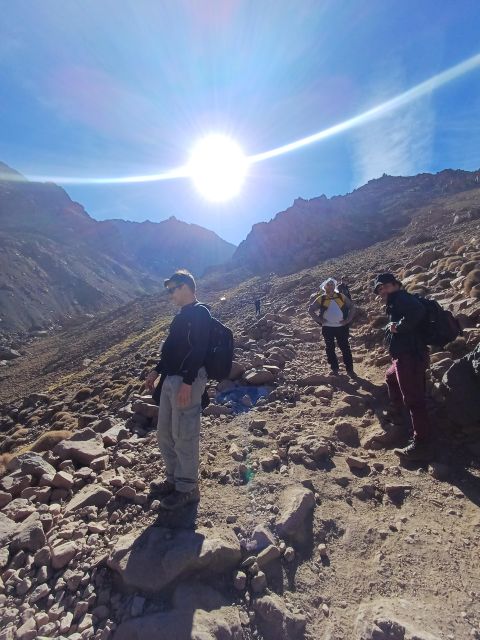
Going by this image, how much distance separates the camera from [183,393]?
309 centimetres

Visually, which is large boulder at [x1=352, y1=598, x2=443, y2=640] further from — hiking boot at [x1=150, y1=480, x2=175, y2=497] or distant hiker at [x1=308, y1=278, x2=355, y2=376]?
distant hiker at [x1=308, y1=278, x2=355, y2=376]

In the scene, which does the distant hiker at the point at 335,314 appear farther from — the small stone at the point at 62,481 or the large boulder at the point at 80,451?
the small stone at the point at 62,481

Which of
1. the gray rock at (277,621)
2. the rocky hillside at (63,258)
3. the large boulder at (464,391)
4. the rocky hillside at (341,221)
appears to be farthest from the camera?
the rocky hillside at (63,258)

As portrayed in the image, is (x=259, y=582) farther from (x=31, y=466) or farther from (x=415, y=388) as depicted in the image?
(x=31, y=466)

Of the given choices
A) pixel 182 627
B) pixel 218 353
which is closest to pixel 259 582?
pixel 182 627

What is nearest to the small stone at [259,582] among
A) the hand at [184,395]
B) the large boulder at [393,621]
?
the large boulder at [393,621]

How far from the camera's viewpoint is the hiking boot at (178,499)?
127 inches

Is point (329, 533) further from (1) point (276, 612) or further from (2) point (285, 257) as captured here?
(2) point (285, 257)

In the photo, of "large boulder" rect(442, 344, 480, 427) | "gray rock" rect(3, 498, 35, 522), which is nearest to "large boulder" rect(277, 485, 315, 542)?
"large boulder" rect(442, 344, 480, 427)

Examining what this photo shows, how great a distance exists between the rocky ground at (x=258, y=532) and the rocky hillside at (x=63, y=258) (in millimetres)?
44417

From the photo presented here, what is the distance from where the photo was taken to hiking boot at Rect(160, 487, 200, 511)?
3217mm

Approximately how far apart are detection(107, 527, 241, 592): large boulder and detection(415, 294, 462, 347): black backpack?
297 centimetres

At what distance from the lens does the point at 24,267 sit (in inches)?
2266

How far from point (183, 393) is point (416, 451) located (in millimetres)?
2747
